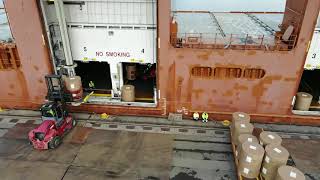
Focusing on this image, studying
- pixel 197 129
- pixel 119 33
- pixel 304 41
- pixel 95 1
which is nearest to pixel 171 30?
pixel 119 33

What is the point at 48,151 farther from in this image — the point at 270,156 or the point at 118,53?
the point at 270,156

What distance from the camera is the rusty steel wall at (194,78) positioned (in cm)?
1091

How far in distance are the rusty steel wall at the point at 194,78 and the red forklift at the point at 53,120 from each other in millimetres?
1294

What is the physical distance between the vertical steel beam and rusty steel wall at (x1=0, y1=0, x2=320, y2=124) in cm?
89

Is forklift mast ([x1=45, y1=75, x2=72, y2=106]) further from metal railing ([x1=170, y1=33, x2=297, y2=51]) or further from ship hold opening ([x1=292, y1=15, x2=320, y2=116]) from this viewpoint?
ship hold opening ([x1=292, y1=15, x2=320, y2=116])

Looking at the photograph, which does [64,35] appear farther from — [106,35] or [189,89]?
[189,89]

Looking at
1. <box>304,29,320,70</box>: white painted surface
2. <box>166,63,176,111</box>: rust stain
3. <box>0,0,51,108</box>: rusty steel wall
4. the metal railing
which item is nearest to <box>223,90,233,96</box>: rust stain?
the metal railing

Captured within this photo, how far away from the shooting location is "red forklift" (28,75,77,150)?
10359 millimetres

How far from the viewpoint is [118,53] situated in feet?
40.3

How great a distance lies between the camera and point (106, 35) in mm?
11914

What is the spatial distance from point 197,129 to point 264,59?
4.26m

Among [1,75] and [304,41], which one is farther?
[1,75]

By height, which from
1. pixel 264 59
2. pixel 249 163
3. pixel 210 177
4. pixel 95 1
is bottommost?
pixel 210 177

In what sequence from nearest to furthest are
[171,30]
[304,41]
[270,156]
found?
1. [270,156]
2. [304,41]
3. [171,30]
